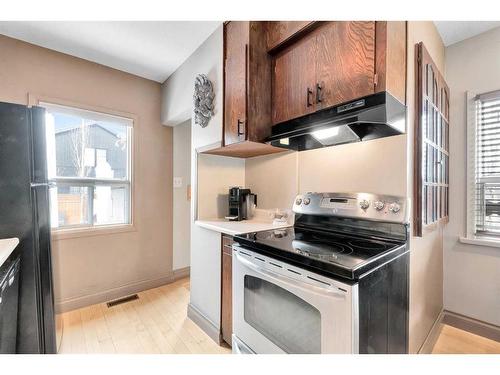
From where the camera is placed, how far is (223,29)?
5.89 ft

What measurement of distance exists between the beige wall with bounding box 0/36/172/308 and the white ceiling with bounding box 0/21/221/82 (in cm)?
16

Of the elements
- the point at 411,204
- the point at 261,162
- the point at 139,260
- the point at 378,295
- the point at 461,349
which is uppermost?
the point at 261,162

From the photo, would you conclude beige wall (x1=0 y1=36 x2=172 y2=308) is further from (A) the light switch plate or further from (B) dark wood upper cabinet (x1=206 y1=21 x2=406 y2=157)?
(B) dark wood upper cabinet (x1=206 y1=21 x2=406 y2=157)

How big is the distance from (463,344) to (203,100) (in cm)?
269

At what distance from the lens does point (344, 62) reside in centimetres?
121

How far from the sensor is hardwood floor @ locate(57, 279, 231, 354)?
169cm

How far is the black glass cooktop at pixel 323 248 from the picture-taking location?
908 mm

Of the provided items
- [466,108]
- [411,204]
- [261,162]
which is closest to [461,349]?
[411,204]

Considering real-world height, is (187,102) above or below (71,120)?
above

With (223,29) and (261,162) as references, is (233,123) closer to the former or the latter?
(261,162)

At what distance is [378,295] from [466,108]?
1.85 metres

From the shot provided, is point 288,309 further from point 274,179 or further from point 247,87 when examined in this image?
point 247,87

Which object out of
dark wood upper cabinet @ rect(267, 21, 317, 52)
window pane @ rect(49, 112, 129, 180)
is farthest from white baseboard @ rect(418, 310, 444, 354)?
window pane @ rect(49, 112, 129, 180)

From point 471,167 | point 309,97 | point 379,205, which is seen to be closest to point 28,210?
point 309,97
